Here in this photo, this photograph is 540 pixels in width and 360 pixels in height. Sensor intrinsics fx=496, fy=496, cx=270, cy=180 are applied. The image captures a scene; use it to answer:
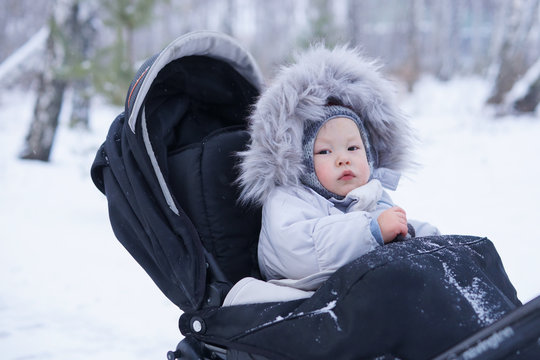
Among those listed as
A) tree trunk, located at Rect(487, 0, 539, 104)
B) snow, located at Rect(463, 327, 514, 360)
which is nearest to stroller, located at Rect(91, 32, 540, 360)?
snow, located at Rect(463, 327, 514, 360)

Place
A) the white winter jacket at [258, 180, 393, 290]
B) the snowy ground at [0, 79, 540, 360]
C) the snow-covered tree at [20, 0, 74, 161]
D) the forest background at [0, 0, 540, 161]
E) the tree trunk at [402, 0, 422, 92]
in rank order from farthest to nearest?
the tree trunk at [402, 0, 422, 92]
the snow-covered tree at [20, 0, 74, 161]
the forest background at [0, 0, 540, 161]
the snowy ground at [0, 79, 540, 360]
the white winter jacket at [258, 180, 393, 290]

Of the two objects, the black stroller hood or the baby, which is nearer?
the baby

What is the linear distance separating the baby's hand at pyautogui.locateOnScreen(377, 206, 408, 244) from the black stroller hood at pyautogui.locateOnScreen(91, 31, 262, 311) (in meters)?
0.64

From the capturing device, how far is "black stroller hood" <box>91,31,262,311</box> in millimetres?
1759

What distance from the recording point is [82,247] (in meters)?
4.24

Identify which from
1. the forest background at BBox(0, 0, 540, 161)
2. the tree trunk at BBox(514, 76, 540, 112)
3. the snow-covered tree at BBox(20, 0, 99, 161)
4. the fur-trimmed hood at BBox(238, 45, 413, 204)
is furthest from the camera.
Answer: the tree trunk at BBox(514, 76, 540, 112)

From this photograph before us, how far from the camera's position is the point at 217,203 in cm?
194

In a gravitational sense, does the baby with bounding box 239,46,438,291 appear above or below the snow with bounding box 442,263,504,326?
above

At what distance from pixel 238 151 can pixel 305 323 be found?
0.89 m

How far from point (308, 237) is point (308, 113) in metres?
0.51

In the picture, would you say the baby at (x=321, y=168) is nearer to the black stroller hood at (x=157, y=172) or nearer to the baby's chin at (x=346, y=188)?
the baby's chin at (x=346, y=188)

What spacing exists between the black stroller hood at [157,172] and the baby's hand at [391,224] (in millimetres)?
638

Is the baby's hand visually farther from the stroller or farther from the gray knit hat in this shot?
the gray knit hat

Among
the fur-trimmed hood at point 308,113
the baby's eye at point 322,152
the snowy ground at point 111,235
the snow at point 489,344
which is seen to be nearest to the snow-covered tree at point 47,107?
the snowy ground at point 111,235
